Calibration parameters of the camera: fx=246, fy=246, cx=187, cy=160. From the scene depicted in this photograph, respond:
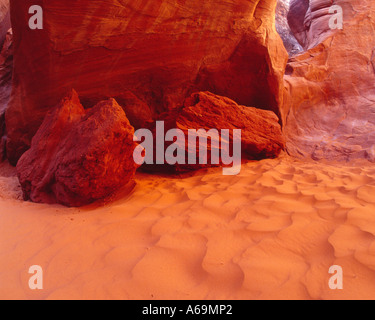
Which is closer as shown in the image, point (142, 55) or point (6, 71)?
point (142, 55)

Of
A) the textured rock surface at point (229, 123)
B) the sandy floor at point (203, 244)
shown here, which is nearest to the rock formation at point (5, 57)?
the sandy floor at point (203, 244)

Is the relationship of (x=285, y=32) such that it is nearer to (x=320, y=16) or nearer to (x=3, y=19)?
(x=320, y=16)

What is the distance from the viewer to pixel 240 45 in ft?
13.3

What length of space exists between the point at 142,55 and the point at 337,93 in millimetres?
4400

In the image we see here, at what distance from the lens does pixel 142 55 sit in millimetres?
3605

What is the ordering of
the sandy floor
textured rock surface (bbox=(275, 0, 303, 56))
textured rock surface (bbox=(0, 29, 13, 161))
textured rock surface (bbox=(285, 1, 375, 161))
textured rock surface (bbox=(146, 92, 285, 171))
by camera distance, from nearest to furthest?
the sandy floor, textured rock surface (bbox=(146, 92, 285, 171)), textured rock surface (bbox=(285, 1, 375, 161)), textured rock surface (bbox=(0, 29, 13, 161)), textured rock surface (bbox=(275, 0, 303, 56))

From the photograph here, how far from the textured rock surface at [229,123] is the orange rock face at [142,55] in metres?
0.43

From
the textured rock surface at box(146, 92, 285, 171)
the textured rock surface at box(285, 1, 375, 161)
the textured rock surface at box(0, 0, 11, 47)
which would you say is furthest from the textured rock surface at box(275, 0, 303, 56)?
the textured rock surface at box(0, 0, 11, 47)

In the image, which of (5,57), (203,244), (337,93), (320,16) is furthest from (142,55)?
(320,16)

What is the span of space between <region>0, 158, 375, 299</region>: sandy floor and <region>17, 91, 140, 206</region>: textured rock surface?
0.25m

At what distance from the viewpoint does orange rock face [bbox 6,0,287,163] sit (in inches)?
127

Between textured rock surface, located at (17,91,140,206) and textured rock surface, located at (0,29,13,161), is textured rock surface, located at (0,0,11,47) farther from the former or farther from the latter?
textured rock surface, located at (17,91,140,206)

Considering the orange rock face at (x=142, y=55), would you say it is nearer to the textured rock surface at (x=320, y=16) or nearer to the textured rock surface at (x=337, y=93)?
the textured rock surface at (x=337, y=93)

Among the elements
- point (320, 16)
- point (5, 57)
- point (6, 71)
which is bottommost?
point (6, 71)
